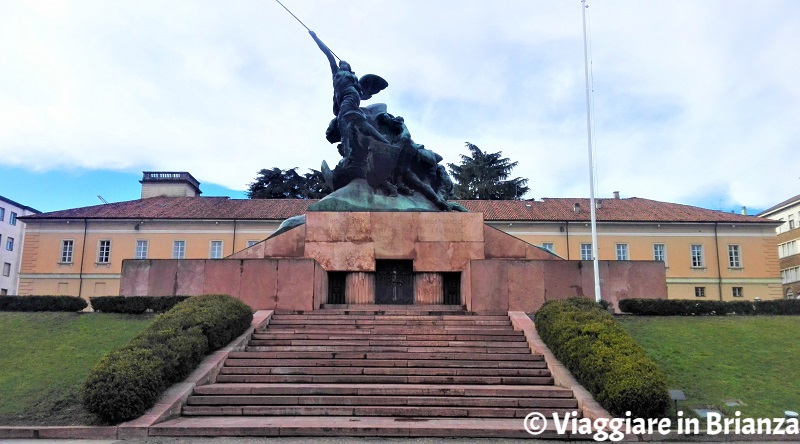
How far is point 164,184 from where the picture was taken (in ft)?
192

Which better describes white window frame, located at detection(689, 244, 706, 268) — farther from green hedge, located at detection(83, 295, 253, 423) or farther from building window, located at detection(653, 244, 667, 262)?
green hedge, located at detection(83, 295, 253, 423)

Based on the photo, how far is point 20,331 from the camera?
48.1 feet

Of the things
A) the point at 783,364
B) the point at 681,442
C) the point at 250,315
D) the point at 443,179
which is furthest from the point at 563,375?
the point at 443,179

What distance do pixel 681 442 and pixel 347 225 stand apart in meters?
10.7

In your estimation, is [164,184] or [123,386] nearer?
[123,386]

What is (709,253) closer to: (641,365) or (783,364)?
(783,364)

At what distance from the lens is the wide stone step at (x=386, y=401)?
401 inches

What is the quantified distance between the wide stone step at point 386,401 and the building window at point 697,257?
145 feet

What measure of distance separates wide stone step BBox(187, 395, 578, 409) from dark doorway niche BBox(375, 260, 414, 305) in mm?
7273

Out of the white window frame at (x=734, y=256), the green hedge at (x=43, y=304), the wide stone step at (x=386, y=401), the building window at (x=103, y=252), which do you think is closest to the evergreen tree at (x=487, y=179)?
the white window frame at (x=734, y=256)

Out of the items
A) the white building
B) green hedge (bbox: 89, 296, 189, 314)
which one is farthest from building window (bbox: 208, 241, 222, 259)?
green hedge (bbox: 89, 296, 189, 314)

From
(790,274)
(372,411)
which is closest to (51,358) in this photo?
(372,411)

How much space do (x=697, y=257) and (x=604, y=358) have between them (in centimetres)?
4405

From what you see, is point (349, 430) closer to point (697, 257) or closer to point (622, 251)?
point (622, 251)
